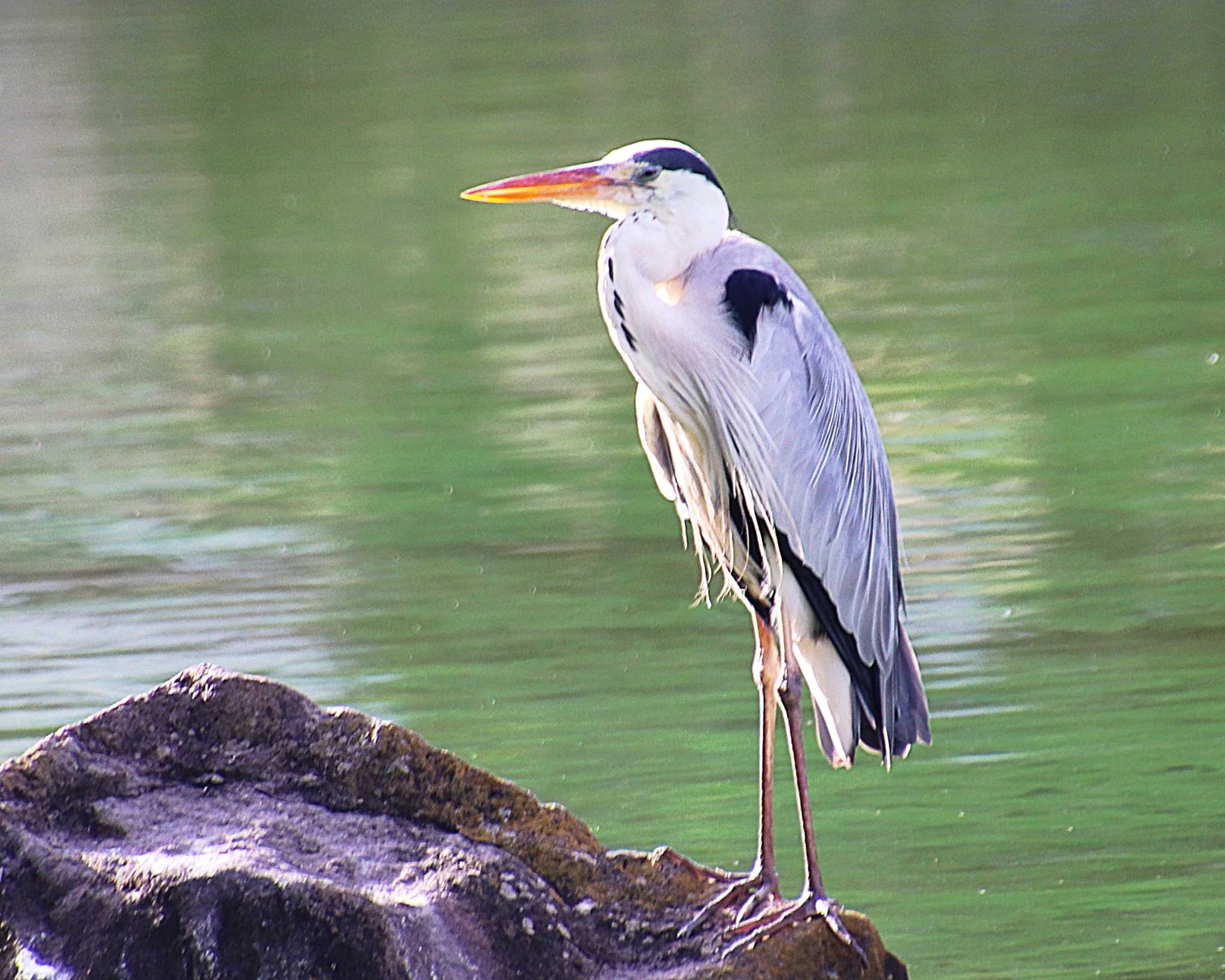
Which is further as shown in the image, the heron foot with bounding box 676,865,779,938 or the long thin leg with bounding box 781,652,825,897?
the long thin leg with bounding box 781,652,825,897

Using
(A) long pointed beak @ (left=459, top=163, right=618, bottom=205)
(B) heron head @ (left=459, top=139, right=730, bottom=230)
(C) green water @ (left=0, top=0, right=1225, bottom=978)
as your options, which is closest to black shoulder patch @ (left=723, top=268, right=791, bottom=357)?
(B) heron head @ (left=459, top=139, right=730, bottom=230)

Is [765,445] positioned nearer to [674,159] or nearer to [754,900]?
[674,159]

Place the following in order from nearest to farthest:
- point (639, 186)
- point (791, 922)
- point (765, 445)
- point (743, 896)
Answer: point (791, 922)
point (743, 896)
point (639, 186)
point (765, 445)

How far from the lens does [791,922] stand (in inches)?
137

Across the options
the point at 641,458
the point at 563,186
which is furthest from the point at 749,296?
the point at 641,458

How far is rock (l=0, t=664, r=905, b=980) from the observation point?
9.74 ft

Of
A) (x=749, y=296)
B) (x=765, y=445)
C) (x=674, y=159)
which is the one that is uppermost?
(x=674, y=159)

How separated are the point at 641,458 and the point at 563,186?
4086mm

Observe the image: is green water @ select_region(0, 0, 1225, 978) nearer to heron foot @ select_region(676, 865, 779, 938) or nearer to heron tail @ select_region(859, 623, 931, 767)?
heron tail @ select_region(859, 623, 931, 767)

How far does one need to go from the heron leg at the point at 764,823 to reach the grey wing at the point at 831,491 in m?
0.16

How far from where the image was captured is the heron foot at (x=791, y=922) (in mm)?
3408

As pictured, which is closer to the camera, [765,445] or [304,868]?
[304,868]

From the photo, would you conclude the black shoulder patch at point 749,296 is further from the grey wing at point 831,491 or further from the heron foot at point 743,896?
the heron foot at point 743,896

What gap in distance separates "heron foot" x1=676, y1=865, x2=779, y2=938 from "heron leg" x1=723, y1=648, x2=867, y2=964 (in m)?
0.03
